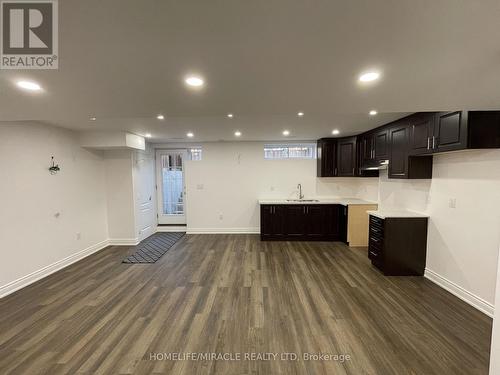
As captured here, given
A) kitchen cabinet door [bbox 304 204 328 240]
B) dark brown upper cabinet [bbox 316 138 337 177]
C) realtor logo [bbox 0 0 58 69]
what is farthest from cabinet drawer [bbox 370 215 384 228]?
realtor logo [bbox 0 0 58 69]

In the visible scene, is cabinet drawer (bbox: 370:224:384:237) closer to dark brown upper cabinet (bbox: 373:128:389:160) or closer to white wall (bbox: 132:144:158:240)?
dark brown upper cabinet (bbox: 373:128:389:160)

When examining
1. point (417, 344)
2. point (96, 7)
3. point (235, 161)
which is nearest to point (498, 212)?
point (417, 344)

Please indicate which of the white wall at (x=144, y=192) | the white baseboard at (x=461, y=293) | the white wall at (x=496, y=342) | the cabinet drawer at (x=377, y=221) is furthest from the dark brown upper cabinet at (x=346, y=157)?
the white wall at (x=144, y=192)

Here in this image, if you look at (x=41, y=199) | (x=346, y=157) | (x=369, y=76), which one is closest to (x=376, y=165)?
(x=346, y=157)

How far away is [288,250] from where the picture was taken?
4.49m

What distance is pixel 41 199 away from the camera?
3367mm

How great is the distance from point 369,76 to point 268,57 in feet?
2.52

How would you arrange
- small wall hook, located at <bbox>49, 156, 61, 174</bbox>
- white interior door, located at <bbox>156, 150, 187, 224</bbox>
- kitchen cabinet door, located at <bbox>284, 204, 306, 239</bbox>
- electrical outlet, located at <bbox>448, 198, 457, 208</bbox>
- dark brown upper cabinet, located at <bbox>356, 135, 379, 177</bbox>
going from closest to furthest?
1. electrical outlet, located at <bbox>448, 198, 457, 208</bbox>
2. small wall hook, located at <bbox>49, 156, 61, 174</bbox>
3. dark brown upper cabinet, located at <bbox>356, 135, 379, 177</bbox>
4. kitchen cabinet door, located at <bbox>284, 204, 306, 239</bbox>
5. white interior door, located at <bbox>156, 150, 187, 224</bbox>

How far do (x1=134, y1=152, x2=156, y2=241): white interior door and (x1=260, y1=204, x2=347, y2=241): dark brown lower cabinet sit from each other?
116 inches

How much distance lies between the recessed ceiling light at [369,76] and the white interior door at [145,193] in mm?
4885

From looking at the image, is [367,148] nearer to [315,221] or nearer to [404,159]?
[404,159]

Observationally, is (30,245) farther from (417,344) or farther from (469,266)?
(469,266)

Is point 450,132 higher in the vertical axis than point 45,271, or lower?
higher

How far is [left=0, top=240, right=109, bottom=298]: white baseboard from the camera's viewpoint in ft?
9.43
